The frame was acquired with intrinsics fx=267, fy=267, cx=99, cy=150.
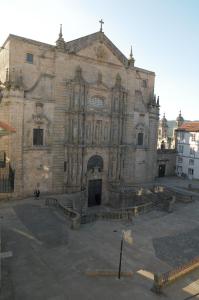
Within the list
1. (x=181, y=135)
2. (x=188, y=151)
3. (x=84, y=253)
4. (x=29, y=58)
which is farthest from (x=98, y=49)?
(x=188, y=151)

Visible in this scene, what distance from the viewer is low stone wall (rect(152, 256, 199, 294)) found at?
49.1ft

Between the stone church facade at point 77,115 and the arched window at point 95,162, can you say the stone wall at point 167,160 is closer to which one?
the stone church facade at point 77,115

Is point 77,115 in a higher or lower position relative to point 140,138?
higher

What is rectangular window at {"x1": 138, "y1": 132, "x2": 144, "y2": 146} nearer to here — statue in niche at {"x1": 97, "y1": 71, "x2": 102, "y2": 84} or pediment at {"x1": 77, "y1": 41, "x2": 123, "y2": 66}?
statue in niche at {"x1": 97, "y1": 71, "x2": 102, "y2": 84}

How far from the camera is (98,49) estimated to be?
115 ft

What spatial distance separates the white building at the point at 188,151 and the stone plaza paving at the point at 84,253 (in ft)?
76.5

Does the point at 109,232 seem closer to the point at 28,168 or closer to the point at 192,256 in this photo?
the point at 192,256

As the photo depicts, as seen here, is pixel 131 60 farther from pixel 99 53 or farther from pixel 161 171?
pixel 161 171

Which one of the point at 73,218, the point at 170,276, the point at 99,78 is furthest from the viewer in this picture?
the point at 99,78

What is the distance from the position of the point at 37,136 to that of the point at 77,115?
5857 millimetres

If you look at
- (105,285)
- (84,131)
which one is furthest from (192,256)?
(84,131)

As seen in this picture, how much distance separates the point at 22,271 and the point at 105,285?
5.05m

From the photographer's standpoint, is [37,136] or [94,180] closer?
[37,136]

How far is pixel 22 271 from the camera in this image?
16.1 m
